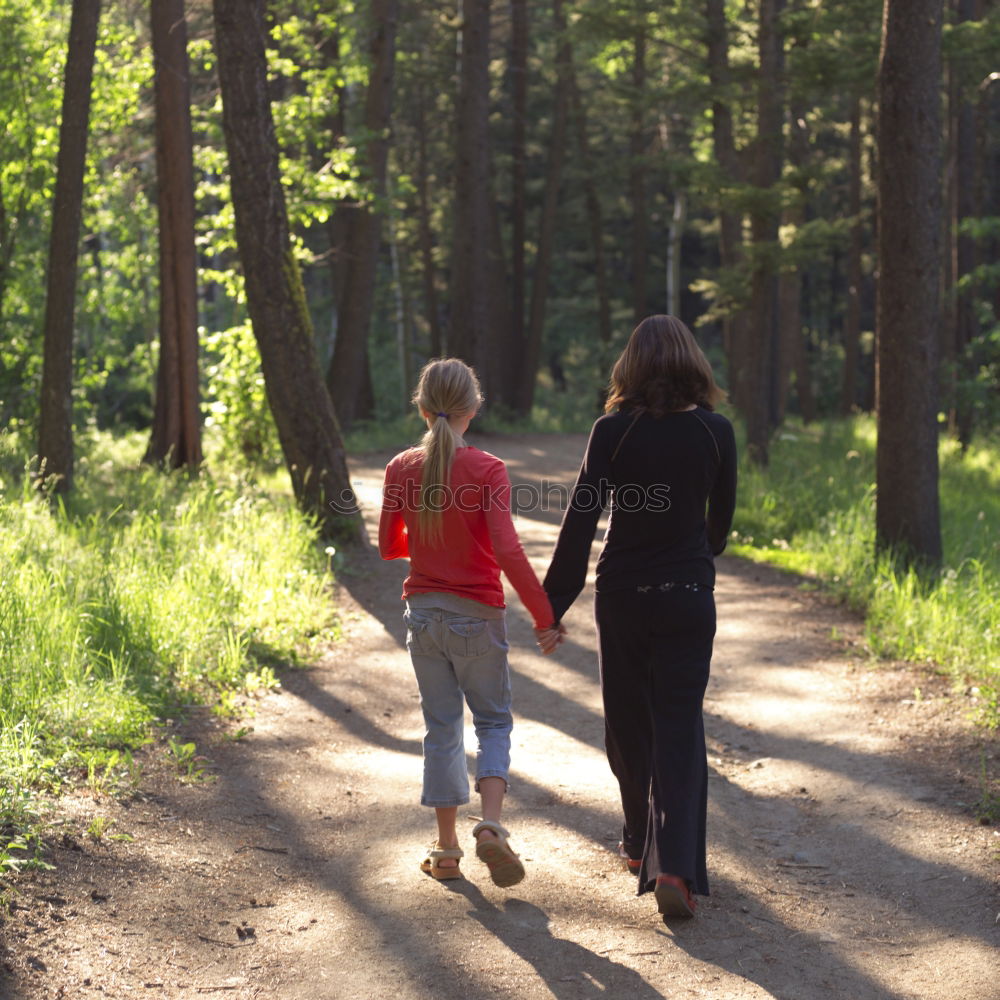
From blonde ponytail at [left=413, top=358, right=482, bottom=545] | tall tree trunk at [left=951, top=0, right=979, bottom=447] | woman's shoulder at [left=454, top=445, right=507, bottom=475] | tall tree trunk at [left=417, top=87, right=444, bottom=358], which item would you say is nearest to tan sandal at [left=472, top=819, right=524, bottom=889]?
blonde ponytail at [left=413, top=358, right=482, bottom=545]

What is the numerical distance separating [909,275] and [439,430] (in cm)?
642

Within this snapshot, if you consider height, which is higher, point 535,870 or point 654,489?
point 654,489

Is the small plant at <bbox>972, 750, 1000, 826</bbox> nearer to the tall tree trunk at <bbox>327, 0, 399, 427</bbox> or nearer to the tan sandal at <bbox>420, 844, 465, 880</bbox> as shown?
the tan sandal at <bbox>420, 844, 465, 880</bbox>

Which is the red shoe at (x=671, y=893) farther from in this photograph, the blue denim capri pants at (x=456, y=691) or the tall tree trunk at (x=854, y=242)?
the tall tree trunk at (x=854, y=242)

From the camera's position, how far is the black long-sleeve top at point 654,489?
4414 millimetres

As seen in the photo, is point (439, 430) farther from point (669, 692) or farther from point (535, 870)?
point (535, 870)

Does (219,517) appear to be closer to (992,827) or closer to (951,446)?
(992,827)

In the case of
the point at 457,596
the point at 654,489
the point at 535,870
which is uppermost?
the point at 654,489

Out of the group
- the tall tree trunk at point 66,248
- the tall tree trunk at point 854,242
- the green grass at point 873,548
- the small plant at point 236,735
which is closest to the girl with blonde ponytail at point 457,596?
the small plant at point 236,735

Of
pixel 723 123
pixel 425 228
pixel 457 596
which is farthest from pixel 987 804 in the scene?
pixel 425 228

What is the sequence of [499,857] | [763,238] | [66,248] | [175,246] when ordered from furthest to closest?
[763,238] → [175,246] → [66,248] → [499,857]

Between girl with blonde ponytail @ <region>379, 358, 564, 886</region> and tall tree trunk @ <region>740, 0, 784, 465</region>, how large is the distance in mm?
11682

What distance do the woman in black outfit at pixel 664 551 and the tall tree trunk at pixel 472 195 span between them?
17.8 metres

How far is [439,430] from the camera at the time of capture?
4.57m
